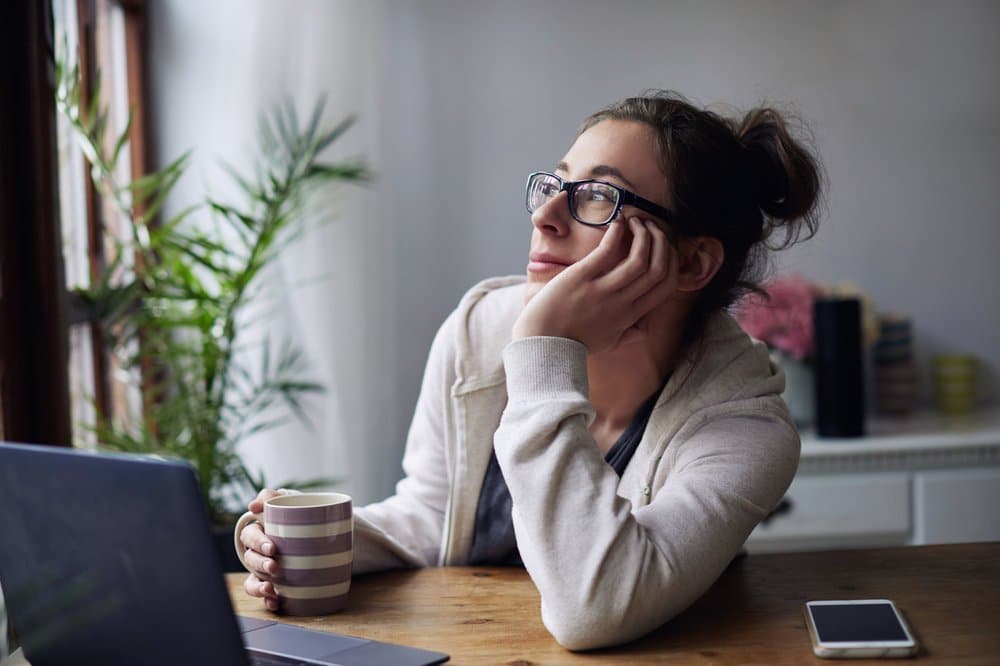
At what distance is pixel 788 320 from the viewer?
3.01m

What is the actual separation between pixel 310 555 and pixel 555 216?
0.50 m

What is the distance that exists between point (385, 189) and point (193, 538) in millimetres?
2424

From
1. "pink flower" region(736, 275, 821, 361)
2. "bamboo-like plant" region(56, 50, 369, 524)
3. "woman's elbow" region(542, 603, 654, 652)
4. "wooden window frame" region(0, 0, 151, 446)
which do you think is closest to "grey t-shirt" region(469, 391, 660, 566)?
"woman's elbow" region(542, 603, 654, 652)

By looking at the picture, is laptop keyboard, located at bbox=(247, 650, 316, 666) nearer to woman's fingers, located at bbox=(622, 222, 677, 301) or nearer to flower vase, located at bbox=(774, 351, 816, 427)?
woman's fingers, located at bbox=(622, 222, 677, 301)

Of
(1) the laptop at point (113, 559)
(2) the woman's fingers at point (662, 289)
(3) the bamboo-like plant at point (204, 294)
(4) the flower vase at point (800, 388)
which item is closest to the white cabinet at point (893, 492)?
(4) the flower vase at point (800, 388)

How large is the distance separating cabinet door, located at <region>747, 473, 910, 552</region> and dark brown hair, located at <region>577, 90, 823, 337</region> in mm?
1506

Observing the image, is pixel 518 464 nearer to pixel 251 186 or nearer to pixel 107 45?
pixel 251 186

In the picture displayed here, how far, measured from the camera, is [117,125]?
2.75m

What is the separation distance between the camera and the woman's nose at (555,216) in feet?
4.33

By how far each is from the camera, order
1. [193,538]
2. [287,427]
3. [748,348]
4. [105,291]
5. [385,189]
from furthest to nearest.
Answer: [385,189], [287,427], [105,291], [748,348], [193,538]

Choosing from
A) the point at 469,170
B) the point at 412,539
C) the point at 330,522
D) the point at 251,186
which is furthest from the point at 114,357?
the point at 330,522

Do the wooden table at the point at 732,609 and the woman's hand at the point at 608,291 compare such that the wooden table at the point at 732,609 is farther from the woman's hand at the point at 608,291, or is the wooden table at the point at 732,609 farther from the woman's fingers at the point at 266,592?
the woman's hand at the point at 608,291

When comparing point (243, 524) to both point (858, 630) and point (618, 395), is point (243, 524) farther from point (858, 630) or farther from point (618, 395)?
point (858, 630)

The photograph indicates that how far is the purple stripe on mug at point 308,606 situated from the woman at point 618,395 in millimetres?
22
